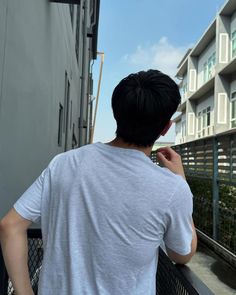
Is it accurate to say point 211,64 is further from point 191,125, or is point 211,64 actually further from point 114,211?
point 114,211

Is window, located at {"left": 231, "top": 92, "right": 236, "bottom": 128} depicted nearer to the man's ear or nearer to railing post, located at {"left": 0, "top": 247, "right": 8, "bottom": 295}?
railing post, located at {"left": 0, "top": 247, "right": 8, "bottom": 295}

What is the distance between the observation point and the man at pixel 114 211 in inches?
51.8

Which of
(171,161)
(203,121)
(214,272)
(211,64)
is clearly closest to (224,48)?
(211,64)

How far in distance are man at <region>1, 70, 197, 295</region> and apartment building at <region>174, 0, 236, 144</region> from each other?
25.1 m

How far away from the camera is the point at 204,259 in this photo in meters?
6.18

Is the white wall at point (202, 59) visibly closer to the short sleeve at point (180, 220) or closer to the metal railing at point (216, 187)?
the metal railing at point (216, 187)

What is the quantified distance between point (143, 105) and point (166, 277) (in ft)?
2.89

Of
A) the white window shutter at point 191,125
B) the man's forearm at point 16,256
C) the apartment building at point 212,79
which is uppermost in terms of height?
the apartment building at point 212,79

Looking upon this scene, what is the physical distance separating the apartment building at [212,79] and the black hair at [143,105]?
2506 cm

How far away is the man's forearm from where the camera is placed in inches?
54.2

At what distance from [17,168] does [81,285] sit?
8.46ft

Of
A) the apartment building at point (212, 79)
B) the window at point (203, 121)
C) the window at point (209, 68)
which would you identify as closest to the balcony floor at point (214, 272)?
the apartment building at point (212, 79)

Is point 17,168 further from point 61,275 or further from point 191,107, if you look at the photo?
point 191,107

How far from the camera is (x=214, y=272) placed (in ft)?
18.2
